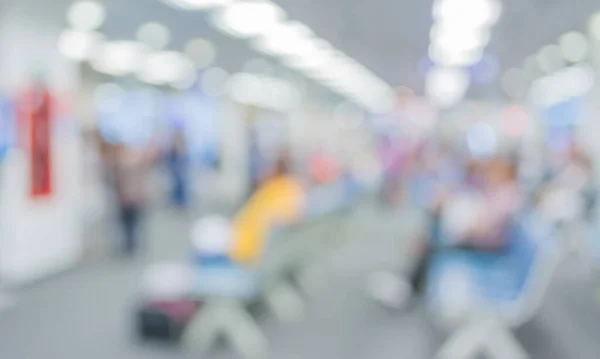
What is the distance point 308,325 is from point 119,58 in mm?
8117

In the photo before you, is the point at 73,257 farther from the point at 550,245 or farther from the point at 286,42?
the point at 550,245

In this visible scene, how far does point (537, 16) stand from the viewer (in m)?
7.78

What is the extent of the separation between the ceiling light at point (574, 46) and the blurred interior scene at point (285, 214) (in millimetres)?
36

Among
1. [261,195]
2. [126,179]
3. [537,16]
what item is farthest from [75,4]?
[537,16]

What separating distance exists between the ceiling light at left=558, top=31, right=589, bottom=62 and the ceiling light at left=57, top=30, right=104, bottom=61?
19.6 ft

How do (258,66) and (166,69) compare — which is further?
(166,69)

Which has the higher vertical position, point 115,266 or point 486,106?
point 486,106

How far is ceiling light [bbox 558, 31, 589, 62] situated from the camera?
9.45 m

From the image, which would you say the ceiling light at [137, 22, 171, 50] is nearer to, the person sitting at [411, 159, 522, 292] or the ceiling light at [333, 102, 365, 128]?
the person sitting at [411, 159, 522, 292]

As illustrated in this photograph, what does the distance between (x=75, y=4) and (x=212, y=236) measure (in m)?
2.97

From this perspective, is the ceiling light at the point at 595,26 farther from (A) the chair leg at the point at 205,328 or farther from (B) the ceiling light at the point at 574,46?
(A) the chair leg at the point at 205,328

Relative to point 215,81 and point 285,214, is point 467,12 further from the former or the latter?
point 215,81

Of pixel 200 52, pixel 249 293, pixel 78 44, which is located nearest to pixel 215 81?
pixel 200 52

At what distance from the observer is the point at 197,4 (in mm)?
6910
